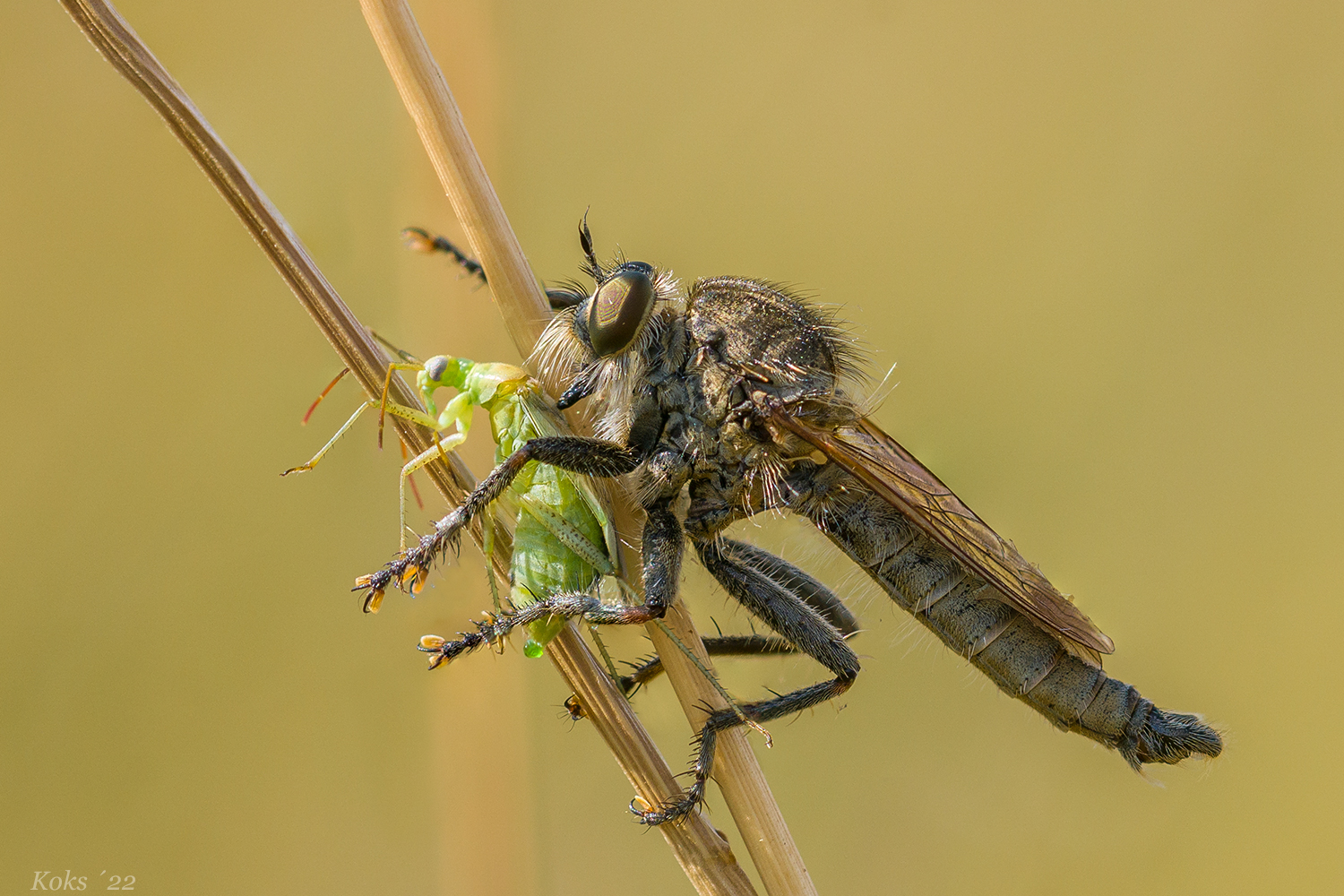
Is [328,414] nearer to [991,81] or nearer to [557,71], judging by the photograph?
[557,71]

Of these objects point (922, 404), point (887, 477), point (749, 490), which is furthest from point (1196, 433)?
point (749, 490)

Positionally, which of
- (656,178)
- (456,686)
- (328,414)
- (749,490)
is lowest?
(749,490)
